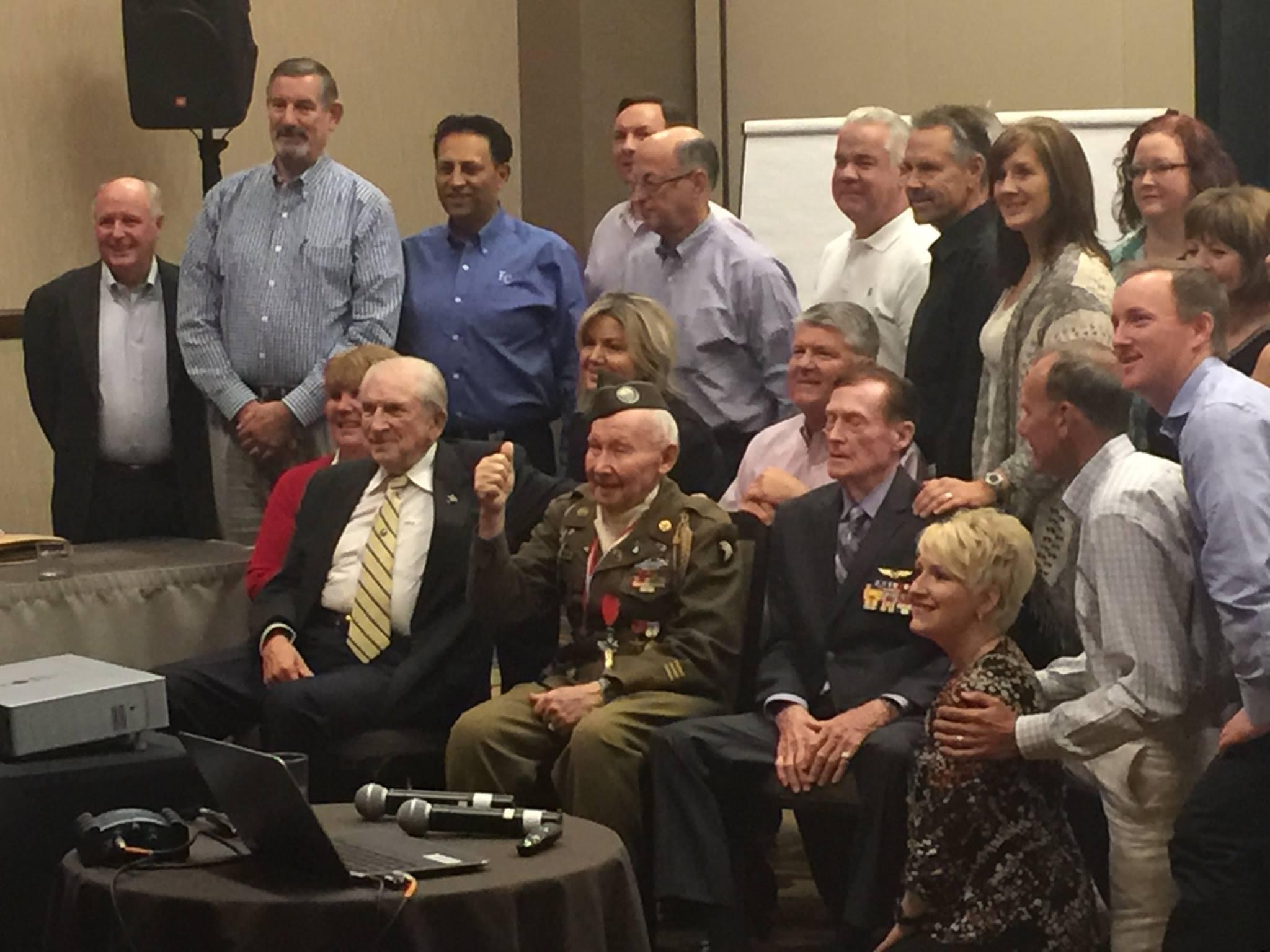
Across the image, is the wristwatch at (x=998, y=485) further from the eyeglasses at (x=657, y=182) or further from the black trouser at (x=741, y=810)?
the eyeglasses at (x=657, y=182)

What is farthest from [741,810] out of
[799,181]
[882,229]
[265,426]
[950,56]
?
[950,56]

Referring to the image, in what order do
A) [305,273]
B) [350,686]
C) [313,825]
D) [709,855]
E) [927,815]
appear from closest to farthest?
[313,825], [927,815], [709,855], [350,686], [305,273]

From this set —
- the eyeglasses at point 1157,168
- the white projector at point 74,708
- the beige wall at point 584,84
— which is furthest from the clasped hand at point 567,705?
the beige wall at point 584,84

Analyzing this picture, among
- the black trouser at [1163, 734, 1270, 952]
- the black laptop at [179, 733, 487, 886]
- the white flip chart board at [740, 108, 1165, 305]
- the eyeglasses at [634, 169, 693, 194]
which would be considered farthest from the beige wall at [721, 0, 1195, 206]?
the black laptop at [179, 733, 487, 886]

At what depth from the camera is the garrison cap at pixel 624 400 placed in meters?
4.26

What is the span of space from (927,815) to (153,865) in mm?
1407

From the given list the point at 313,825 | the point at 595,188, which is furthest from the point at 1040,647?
the point at 595,188

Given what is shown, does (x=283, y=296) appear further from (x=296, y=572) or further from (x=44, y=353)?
(x=296, y=572)

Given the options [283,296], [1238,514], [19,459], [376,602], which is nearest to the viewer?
[1238,514]

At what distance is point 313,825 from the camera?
2654mm

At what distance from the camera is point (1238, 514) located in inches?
127

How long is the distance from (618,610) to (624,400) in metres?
0.43

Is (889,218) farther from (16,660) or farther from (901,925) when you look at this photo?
(16,660)

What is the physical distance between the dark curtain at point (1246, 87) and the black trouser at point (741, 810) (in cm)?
310
